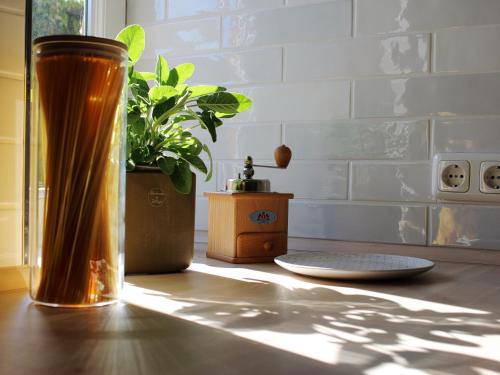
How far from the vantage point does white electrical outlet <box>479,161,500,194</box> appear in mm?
1155

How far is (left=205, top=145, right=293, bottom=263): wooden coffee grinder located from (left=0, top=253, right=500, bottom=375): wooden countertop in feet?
0.69

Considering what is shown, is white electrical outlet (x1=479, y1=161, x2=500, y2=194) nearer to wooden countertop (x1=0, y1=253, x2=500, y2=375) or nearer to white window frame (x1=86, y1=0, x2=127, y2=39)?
wooden countertop (x1=0, y1=253, x2=500, y2=375)

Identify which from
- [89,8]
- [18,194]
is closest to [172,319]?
[18,194]

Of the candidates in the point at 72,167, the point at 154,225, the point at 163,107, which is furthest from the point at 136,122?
the point at 72,167

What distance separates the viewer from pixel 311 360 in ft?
1.71

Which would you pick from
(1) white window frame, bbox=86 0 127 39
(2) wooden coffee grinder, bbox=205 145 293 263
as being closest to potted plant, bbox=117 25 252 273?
(2) wooden coffee grinder, bbox=205 145 293 263

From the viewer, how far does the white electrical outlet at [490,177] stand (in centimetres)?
116

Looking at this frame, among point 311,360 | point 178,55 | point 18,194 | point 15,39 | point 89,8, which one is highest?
point 89,8

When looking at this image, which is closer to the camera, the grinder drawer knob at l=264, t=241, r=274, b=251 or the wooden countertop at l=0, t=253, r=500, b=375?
the wooden countertop at l=0, t=253, r=500, b=375

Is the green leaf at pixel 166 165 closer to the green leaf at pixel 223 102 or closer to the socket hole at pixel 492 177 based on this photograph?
the green leaf at pixel 223 102

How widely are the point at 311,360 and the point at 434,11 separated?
916 millimetres

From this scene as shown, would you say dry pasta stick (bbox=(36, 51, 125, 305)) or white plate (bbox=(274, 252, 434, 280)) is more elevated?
dry pasta stick (bbox=(36, 51, 125, 305))

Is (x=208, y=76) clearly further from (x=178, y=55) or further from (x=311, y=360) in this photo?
(x=311, y=360)

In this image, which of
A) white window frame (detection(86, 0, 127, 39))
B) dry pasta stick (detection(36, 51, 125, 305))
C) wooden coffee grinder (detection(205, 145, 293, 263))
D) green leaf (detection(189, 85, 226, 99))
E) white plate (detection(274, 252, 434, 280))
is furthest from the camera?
white window frame (detection(86, 0, 127, 39))
